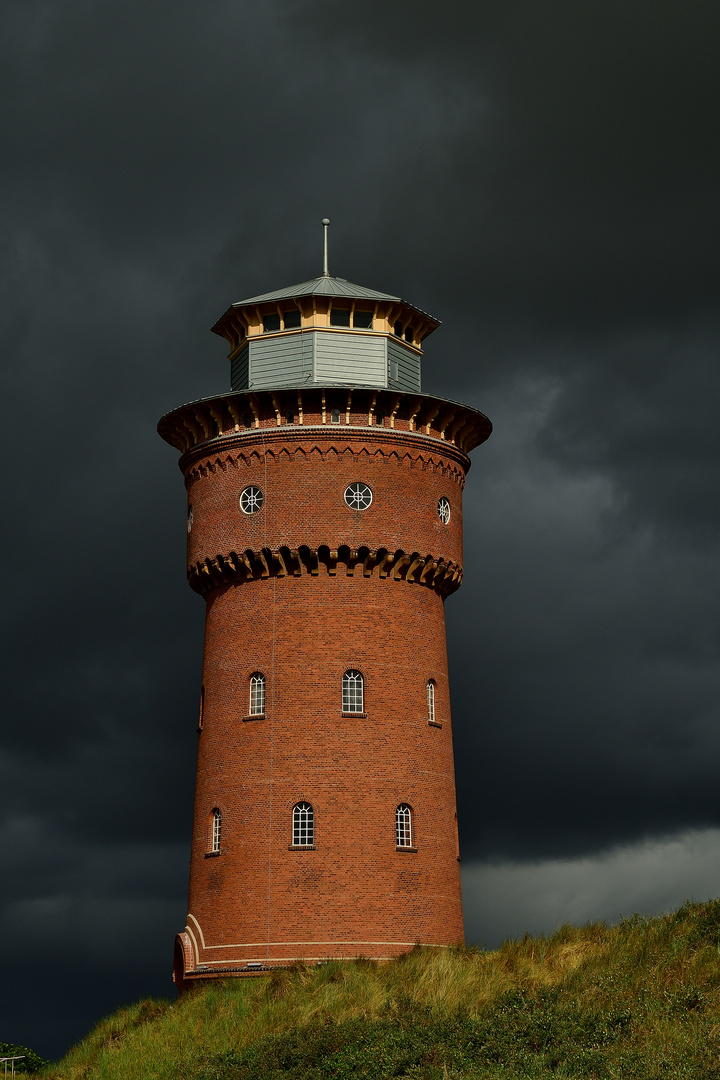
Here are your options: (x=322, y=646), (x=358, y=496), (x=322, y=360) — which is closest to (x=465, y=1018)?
(x=322, y=646)

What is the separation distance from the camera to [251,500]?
45469 mm

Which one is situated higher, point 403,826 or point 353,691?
point 353,691

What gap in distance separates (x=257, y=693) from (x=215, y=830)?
14.0ft

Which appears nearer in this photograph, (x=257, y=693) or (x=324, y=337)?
(x=257, y=693)

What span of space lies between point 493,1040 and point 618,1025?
243 centimetres

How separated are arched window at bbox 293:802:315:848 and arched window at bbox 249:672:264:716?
126 inches

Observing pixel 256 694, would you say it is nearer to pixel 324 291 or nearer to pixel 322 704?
pixel 322 704

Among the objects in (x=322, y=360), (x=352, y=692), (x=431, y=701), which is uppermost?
(x=322, y=360)

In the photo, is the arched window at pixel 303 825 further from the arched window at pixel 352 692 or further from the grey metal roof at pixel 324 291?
the grey metal roof at pixel 324 291

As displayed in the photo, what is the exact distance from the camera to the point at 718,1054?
26016 mm

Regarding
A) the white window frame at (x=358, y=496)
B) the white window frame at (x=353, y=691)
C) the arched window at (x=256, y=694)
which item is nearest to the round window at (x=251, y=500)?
the white window frame at (x=358, y=496)

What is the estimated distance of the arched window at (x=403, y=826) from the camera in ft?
141

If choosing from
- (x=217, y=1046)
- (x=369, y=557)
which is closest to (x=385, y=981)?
(x=217, y=1046)

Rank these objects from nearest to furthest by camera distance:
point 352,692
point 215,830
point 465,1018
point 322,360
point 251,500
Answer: point 465,1018 < point 352,692 < point 215,830 < point 251,500 < point 322,360
